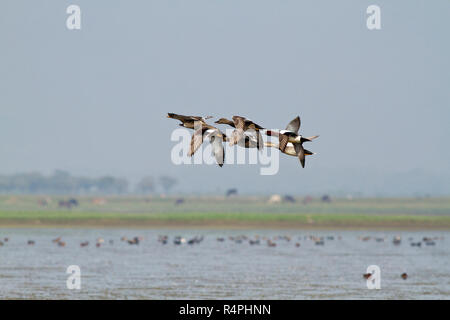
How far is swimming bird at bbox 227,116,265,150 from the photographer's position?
12.3 ft

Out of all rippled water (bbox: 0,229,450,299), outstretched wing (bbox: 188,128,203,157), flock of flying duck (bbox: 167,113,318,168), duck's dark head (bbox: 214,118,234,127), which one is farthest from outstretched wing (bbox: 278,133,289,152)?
rippled water (bbox: 0,229,450,299)

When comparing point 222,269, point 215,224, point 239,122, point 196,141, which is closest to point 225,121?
point 239,122

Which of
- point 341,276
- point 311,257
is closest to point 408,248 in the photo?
point 311,257

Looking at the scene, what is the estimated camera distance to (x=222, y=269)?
43.6 m

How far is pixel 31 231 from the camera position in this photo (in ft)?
258

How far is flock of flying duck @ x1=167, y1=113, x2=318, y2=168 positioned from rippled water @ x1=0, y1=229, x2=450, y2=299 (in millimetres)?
27566

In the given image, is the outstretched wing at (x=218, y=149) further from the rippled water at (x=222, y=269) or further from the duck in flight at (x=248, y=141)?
the rippled water at (x=222, y=269)

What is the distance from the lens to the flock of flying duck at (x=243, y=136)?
3.78 meters

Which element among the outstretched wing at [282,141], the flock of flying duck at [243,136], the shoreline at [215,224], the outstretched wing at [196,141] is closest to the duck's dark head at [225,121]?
the flock of flying duck at [243,136]

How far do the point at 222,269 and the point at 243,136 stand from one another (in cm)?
4039

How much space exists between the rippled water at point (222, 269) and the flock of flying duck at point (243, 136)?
27566mm

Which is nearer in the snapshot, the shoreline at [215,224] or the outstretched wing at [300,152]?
the outstretched wing at [300,152]
